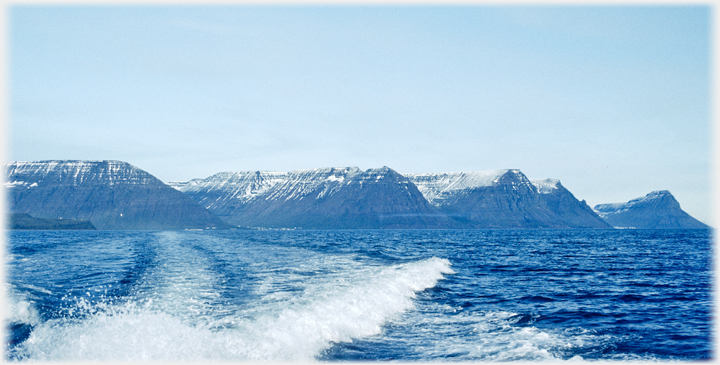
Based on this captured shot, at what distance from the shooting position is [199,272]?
39.3m

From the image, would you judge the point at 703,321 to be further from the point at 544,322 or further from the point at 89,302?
the point at 89,302

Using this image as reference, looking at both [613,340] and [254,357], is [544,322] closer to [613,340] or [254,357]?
[613,340]

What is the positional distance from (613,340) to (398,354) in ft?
28.8

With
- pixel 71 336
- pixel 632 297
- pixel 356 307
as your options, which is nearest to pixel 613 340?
pixel 356 307

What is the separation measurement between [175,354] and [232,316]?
17.3 ft

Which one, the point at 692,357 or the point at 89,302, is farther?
the point at 89,302

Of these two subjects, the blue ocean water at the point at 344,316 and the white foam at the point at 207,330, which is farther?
the blue ocean water at the point at 344,316

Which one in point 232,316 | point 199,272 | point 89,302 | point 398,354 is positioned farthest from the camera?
point 199,272

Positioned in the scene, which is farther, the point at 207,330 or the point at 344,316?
the point at 344,316

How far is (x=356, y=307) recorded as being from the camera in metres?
24.5

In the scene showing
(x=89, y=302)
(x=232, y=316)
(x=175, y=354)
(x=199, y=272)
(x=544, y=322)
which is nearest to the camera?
(x=175, y=354)

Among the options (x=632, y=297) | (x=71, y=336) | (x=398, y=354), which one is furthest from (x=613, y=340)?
(x=71, y=336)

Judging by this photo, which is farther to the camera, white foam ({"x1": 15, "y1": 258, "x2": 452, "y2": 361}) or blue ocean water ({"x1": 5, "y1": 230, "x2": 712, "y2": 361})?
blue ocean water ({"x1": 5, "y1": 230, "x2": 712, "y2": 361})

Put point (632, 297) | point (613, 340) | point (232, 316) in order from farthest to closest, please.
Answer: point (632, 297), point (232, 316), point (613, 340)
